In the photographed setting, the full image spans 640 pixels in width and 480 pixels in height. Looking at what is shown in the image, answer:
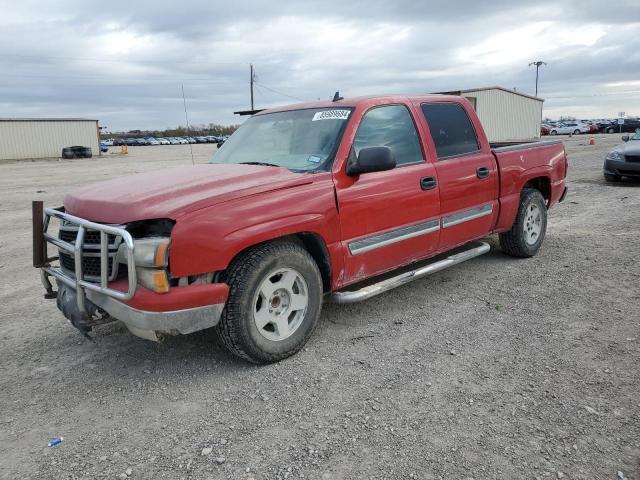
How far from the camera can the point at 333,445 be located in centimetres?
280

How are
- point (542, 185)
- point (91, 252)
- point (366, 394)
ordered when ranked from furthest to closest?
point (542, 185), point (91, 252), point (366, 394)

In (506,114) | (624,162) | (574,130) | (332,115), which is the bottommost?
(624,162)

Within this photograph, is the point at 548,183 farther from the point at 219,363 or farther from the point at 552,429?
the point at 219,363

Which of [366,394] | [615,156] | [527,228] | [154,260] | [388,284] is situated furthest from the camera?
[615,156]

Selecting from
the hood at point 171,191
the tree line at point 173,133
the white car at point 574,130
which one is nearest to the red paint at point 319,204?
the hood at point 171,191

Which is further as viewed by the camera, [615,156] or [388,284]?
[615,156]

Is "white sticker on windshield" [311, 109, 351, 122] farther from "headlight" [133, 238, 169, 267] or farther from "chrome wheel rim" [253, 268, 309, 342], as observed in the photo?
"headlight" [133, 238, 169, 267]

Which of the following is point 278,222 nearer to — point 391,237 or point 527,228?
point 391,237

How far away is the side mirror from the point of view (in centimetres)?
388

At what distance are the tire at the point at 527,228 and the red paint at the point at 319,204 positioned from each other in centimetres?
38

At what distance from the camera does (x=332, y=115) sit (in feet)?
14.3

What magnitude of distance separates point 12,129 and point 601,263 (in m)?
47.6

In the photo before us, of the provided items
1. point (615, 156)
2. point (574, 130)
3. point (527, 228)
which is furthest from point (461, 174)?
point (574, 130)

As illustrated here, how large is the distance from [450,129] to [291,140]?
166 cm
